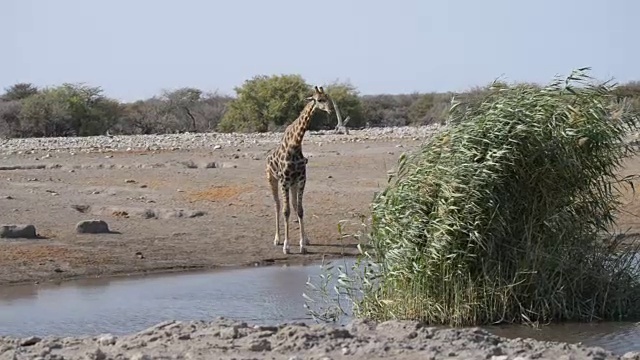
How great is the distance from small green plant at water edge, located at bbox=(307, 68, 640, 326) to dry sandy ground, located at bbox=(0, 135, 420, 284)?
16.4ft

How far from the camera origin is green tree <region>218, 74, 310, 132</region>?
48.8m

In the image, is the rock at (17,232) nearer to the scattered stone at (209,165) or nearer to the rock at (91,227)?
the rock at (91,227)

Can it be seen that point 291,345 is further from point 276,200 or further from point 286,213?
point 276,200

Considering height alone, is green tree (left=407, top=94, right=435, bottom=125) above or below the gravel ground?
above

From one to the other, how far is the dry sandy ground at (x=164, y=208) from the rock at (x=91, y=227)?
0.19 meters

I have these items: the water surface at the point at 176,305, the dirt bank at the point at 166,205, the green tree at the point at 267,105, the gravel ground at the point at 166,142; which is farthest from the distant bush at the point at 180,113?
the water surface at the point at 176,305

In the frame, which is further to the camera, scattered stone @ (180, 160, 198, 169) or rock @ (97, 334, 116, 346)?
scattered stone @ (180, 160, 198, 169)

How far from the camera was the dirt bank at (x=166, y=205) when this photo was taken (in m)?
16.9

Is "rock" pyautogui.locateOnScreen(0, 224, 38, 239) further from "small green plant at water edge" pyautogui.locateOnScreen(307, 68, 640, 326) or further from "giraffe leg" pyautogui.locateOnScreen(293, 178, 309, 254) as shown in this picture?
"small green plant at water edge" pyautogui.locateOnScreen(307, 68, 640, 326)

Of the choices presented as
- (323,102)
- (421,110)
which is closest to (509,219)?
(323,102)

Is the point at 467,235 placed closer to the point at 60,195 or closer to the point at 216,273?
the point at 216,273

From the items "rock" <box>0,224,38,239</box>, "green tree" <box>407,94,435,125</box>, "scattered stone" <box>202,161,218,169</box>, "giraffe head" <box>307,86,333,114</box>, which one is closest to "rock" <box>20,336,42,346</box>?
"rock" <box>0,224,38,239</box>

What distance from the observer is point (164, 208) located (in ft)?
68.9

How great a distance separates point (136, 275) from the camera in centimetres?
1611
